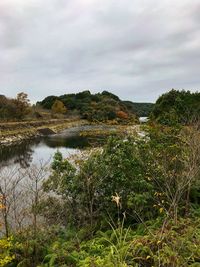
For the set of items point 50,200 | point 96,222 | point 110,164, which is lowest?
point 96,222

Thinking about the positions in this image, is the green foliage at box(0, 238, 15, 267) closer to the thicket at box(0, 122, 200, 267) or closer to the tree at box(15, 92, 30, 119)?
the thicket at box(0, 122, 200, 267)

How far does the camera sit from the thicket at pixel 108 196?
10039 mm

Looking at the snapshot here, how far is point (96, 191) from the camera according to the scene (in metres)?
12.9

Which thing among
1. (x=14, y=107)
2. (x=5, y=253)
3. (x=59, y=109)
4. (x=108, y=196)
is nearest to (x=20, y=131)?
(x=14, y=107)

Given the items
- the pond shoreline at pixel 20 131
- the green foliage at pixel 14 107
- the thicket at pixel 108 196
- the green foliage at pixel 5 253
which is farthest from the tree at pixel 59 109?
the green foliage at pixel 5 253

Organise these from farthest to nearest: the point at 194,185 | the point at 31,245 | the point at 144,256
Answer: the point at 194,185 < the point at 31,245 < the point at 144,256

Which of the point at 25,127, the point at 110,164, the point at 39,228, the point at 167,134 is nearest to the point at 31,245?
the point at 39,228

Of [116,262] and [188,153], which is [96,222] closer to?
[188,153]

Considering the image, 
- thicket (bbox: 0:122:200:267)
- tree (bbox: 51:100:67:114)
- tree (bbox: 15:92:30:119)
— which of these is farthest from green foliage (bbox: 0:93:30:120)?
thicket (bbox: 0:122:200:267)

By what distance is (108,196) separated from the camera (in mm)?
12625

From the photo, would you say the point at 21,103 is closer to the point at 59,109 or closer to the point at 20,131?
the point at 20,131

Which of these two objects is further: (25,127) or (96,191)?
(25,127)

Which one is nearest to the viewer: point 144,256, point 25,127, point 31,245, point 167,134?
point 144,256

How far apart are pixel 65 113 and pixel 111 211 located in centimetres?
8688
